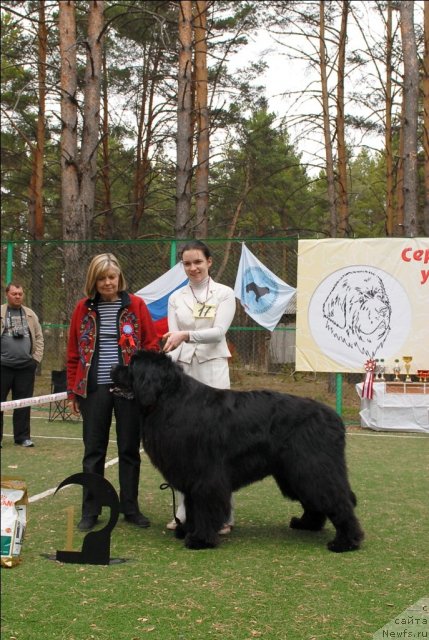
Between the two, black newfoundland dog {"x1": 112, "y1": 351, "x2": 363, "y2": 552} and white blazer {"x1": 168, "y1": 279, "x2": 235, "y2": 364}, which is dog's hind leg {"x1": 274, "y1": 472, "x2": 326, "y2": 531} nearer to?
black newfoundland dog {"x1": 112, "y1": 351, "x2": 363, "y2": 552}

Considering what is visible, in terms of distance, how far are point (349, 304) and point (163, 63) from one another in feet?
47.6

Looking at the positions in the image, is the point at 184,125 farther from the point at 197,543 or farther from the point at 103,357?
the point at 197,543

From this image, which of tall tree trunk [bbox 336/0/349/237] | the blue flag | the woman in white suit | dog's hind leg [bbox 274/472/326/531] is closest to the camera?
dog's hind leg [bbox 274/472/326/531]

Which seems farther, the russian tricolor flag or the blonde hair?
the russian tricolor flag

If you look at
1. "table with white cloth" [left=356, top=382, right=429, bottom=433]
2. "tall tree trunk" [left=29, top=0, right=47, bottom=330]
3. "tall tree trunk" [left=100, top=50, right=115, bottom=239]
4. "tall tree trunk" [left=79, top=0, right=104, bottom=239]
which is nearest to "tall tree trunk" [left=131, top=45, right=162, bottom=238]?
"tall tree trunk" [left=100, top=50, right=115, bottom=239]

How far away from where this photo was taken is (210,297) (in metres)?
4.70

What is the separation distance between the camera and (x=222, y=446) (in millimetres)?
4234

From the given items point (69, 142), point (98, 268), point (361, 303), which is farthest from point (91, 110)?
point (98, 268)

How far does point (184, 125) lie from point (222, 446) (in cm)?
1093

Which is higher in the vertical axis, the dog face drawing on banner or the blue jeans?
the dog face drawing on banner

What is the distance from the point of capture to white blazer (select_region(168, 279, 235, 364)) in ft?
15.2

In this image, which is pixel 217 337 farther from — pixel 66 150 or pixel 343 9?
pixel 343 9

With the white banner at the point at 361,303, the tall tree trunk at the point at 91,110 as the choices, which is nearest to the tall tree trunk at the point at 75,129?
the tall tree trunk at the point at 91,110

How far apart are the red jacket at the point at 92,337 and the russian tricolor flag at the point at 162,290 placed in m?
5.22
